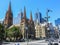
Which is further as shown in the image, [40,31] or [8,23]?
[40,31]

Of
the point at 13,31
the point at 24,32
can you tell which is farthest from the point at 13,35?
the point at 24,32

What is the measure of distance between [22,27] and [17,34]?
25.9 meters

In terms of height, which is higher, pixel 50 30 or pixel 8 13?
pixel 8 13

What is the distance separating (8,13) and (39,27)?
36.9m

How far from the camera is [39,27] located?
146m

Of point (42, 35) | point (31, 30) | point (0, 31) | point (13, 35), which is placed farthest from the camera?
point (42, 35)

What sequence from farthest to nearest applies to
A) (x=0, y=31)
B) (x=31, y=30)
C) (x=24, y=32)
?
1. (x=31, y=30)
2. (x=24, y=32)
3. (x=0, y=31)

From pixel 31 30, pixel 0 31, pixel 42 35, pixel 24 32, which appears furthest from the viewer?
pixel 42 35

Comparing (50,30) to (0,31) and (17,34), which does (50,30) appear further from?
(17,34)

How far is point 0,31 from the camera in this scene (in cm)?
5794

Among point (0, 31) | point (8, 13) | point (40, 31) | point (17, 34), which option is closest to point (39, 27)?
point (40, 31)

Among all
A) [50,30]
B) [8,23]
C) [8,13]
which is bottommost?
[50,30]

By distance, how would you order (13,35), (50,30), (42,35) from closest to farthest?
(50,30) < (13,35) < (42,35)

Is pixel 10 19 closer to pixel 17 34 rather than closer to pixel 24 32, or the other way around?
pixel 24 32
